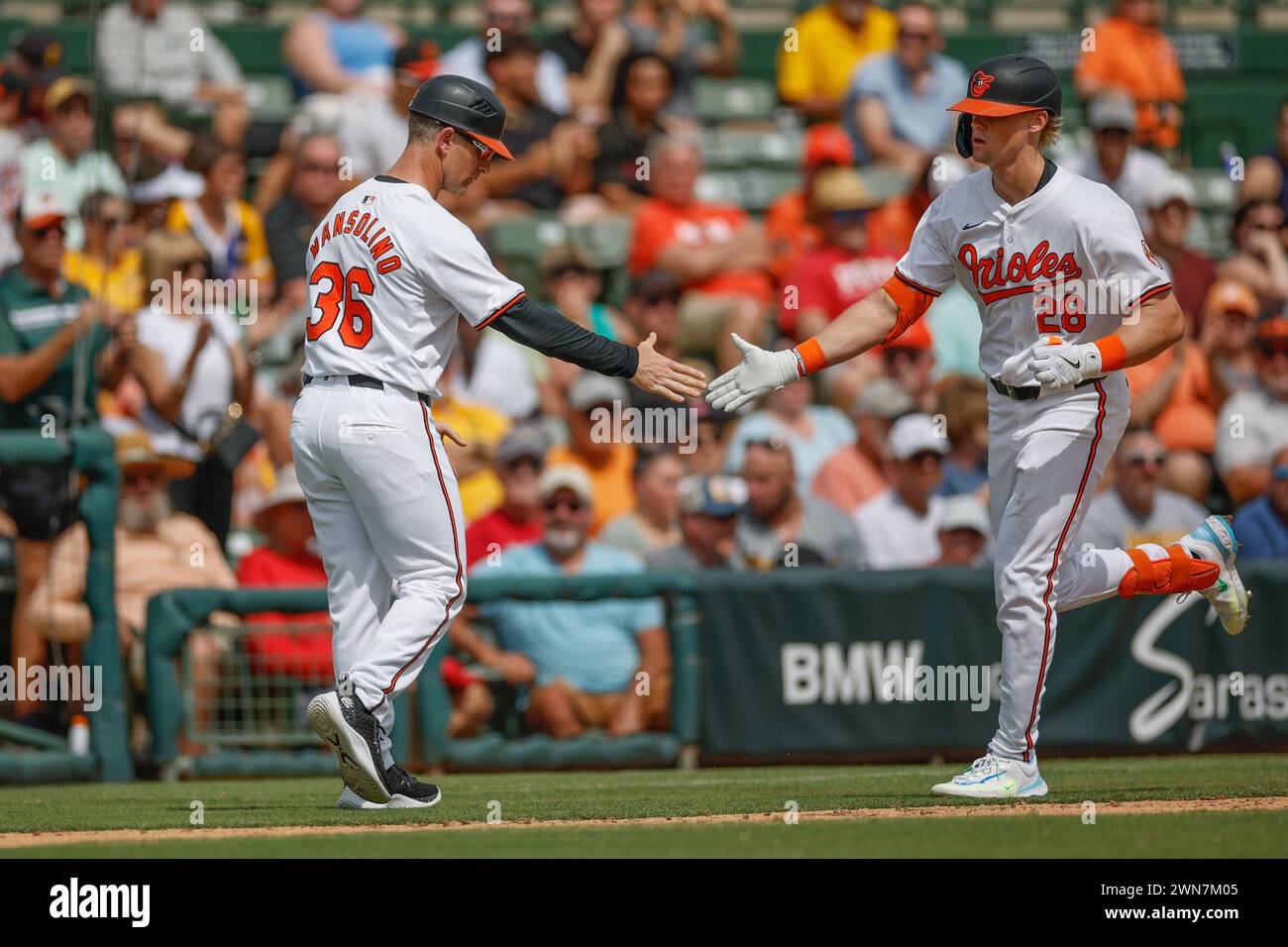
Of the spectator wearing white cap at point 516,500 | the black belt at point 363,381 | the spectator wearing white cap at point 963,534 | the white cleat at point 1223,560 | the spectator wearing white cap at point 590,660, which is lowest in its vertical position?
the spectator wearing white cap at point 590,660

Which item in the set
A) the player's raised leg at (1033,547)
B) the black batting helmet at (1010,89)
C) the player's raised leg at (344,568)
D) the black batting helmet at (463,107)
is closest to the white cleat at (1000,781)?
the player's raised leg at (1033,547)

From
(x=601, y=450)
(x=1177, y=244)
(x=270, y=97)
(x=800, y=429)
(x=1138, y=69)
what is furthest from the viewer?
(x=1138, y=69)

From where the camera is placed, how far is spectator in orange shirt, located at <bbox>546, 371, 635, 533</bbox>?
399 inches

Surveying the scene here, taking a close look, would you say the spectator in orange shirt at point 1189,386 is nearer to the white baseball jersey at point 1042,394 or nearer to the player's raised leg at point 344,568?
the white baseball jersey at point 1042,394

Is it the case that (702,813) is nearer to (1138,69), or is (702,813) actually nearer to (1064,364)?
(1064,364)

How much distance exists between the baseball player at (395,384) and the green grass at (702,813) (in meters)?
0.46

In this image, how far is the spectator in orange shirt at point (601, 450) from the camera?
33.2 ft

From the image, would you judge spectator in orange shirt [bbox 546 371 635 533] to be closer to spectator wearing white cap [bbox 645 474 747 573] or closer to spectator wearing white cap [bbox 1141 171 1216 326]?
spectator wearing white cap [bbox 645 474 747 573]

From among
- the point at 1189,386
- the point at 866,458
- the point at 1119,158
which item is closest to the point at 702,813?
the point at 866,458

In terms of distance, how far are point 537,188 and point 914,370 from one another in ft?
9.42

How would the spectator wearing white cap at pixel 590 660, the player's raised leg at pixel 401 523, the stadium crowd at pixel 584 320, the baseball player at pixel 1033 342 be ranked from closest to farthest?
the player's raised leg at pixel 401 523, the baseball player at pixel 1033 342, the spectator wearing white cap at pixel 590 660, the stadium crowd at pixel 584 320

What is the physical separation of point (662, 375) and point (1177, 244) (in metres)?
6.52

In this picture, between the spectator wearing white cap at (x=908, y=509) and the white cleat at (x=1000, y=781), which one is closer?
the white cleat at (x=1000, y=781)

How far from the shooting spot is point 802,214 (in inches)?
471
